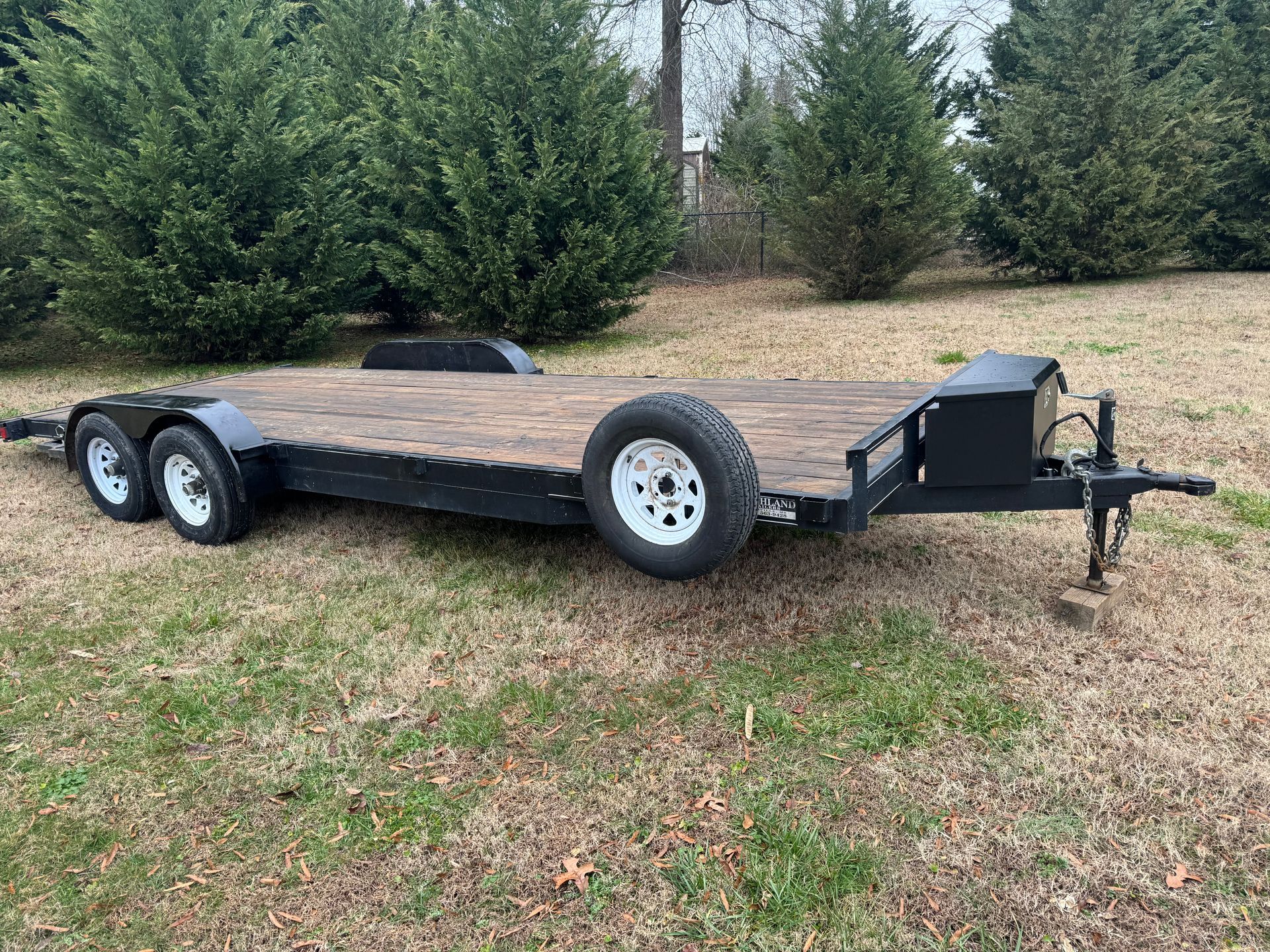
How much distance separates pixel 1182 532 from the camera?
432 cm

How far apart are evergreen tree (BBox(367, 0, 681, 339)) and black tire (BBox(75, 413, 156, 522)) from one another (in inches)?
271

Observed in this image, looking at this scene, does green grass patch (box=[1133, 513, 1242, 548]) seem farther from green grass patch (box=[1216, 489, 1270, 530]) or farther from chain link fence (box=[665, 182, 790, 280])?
chain link fence (box=[665, 182, 790, 280])

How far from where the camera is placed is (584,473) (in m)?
3.28

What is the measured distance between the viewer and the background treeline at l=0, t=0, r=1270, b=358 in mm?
10242

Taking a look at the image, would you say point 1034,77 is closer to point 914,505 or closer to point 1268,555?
point 1268,555

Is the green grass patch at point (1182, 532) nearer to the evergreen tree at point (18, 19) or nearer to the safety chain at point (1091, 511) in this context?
the safety chain at point (1091, 511)

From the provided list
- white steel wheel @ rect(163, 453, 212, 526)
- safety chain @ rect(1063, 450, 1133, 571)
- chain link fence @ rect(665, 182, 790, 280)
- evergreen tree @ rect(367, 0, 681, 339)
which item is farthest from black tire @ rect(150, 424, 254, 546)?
chain link fence @ rect(665, 182, 790, 280)

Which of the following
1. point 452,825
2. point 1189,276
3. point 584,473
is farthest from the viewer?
point 1189,276

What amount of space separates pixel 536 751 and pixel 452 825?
1.28ft

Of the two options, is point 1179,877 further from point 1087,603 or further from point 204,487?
point 204,487

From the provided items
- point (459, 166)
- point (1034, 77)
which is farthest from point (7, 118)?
point (1034, 77)

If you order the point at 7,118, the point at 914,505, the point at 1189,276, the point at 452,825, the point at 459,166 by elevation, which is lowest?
the point at 452,825

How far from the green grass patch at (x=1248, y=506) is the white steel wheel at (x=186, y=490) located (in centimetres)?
529

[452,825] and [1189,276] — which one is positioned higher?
[1189,276]
